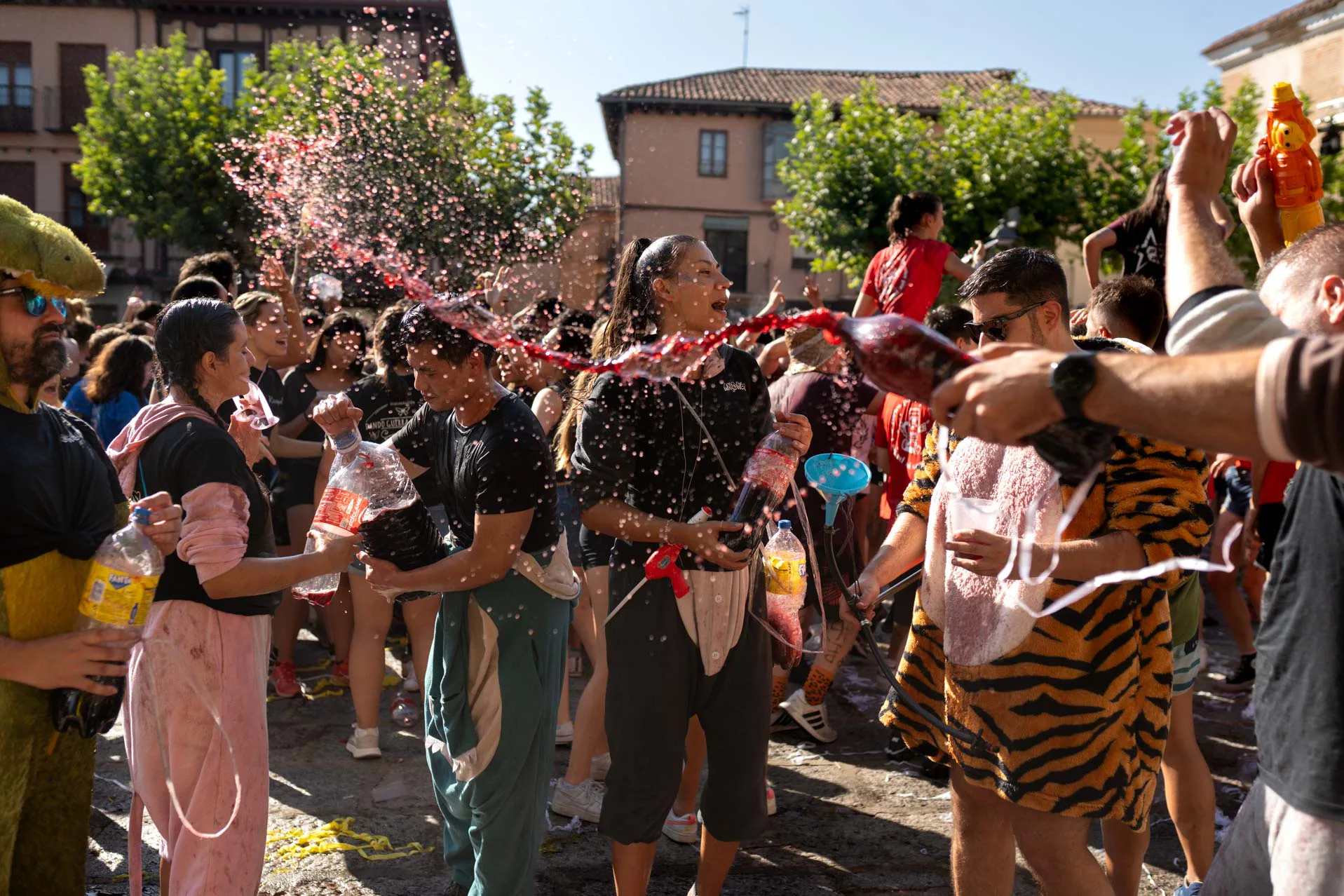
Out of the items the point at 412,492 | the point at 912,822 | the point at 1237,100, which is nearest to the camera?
the point at 412,492

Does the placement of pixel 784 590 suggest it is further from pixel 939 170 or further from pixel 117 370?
pixel 939 170

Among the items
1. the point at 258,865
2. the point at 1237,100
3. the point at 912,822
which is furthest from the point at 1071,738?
the point at 1237,100

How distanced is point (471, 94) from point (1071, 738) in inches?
359

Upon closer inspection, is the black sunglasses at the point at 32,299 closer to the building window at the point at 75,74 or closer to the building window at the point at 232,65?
the building window at the point at 232,65

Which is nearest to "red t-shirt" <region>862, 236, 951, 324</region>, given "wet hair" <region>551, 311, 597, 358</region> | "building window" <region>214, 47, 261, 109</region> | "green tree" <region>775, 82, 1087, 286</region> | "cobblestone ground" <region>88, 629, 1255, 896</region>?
"wet hair" <region>551, 311, 597, 358</region>

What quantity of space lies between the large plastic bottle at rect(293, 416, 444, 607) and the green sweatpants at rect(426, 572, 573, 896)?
20 centimetres

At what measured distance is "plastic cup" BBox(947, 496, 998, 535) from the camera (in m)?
2.75

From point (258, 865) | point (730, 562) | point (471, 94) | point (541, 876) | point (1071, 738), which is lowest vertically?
point (541, 876)

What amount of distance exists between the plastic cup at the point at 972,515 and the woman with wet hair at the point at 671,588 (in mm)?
622

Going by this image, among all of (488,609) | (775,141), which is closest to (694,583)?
(488,609)

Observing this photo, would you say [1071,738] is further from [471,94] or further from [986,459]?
[471,94]

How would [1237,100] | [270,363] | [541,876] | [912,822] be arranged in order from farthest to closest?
[1237,100], [270,363], [912,822], [541,876]

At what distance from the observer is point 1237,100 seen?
67.6ft

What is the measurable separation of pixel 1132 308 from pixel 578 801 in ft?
9.84
